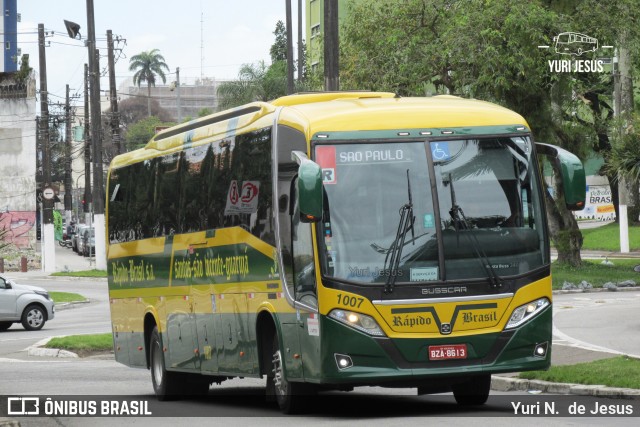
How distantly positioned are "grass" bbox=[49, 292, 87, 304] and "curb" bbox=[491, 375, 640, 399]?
2889cm

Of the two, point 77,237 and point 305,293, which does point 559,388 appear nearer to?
point 305,293

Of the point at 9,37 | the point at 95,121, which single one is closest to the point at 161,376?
the point at 95,121

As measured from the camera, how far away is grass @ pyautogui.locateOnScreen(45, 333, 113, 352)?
27605mm

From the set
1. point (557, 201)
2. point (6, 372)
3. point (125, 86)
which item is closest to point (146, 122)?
point (125, 86)

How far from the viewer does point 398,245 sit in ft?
41.8

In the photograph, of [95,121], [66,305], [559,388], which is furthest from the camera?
[95,121]

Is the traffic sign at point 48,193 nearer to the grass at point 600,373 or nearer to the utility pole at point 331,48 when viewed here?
the utility pole at point 331,48

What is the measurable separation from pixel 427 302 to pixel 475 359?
73cm

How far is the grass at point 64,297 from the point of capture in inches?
1754

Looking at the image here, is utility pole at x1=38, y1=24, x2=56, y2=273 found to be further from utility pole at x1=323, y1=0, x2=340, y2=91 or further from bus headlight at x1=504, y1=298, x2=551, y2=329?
bus headlight at x1=504, y1=298, x2=551, y2=329

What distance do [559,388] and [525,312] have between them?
3102 millimetres

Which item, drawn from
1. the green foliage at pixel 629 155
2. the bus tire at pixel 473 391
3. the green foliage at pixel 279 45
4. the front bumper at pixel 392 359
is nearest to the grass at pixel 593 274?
the green foliage at pixel 629 155

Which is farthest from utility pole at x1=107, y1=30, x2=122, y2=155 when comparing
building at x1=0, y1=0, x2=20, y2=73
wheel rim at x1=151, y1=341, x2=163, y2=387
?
wheel rim at x1=151, y1=341, x2=163, y2=387

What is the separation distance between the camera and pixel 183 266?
1697cm
